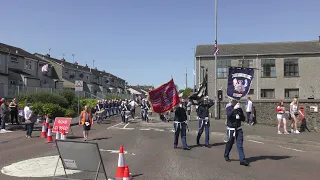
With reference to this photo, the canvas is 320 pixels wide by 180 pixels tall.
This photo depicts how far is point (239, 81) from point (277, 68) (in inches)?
1188

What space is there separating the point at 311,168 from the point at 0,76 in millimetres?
37875

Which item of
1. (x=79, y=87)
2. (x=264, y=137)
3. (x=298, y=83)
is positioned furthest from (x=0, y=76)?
(x=298, y=83)

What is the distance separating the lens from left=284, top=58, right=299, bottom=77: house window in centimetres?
4406

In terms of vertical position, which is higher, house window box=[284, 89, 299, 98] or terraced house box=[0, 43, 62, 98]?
terraced house box=[0, 43, 62, 98]

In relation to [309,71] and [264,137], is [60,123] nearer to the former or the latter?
[264,137]

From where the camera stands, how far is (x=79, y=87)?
83.8ft

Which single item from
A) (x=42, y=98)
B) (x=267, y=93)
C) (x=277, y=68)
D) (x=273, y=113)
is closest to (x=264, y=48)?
(x=277, y=68)

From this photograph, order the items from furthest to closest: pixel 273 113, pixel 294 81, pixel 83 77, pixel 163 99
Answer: pixel 83 77, pixel 294 81, pixel 273 113, pixel 163 99

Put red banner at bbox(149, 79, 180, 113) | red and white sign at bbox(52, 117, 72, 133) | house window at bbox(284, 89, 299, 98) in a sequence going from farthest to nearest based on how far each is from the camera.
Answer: house window at bbox(284, 89, 299, 98) < red and white sign at bbox(52, 117, 72, 133) < red banner at bbox(149, 79, 180, 113)

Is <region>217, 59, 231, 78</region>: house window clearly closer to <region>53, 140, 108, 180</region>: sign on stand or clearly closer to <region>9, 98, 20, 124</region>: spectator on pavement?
<region>9, 98, 20, 124</region>: spectator on pavement

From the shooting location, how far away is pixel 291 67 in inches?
1743

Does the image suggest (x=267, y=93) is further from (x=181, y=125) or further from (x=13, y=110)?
(x=181, y=125)

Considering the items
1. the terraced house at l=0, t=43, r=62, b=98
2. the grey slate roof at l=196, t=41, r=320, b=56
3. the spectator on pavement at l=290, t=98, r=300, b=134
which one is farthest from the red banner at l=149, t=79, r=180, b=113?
the grey slate roof at l=196, t=41, r=320, b=56

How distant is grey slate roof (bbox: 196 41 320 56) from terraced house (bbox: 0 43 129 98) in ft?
66.4
